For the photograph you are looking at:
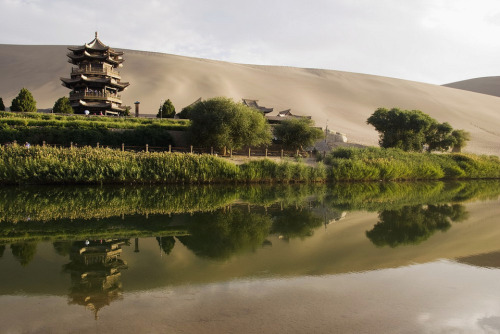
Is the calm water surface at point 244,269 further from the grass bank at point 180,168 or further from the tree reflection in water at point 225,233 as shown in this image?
the grass bank at point 180,168

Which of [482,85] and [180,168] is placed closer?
[180,168]

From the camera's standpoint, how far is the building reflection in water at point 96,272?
539 cm

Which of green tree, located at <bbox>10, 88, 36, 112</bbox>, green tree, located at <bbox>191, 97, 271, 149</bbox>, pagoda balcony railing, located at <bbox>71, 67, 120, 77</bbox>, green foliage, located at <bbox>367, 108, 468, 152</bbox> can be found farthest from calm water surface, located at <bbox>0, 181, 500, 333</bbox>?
pagoda balcony railing, located at <bbox>71, 67, 120, 77</bbox>

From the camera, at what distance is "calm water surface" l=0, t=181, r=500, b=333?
483 cm

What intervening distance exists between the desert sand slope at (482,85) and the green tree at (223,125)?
109615mm

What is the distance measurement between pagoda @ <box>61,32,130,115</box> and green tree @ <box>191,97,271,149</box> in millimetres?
11467

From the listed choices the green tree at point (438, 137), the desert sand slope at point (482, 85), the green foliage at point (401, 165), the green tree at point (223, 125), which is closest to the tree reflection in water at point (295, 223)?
the green foliage at point (401, 165)

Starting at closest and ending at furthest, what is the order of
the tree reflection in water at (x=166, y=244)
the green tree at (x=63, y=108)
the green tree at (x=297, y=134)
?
1. the tree reflection in water at (x=166, y=244)
2. the green tree at (x=297, y=134)
3. the green tree at (x=63, y=108)

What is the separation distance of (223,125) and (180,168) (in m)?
6.78

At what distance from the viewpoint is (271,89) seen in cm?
8300

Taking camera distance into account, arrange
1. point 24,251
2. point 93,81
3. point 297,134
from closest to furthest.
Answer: point 24,251 → point 297,134 → point 93,81

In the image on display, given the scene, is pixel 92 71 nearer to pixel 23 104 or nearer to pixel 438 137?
pixel 23 104

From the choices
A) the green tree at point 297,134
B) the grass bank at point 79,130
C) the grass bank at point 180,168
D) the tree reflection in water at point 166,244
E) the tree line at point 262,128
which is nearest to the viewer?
the tree reflection in water at point 166,244

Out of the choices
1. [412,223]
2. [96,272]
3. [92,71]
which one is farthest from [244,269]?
[92,71]
